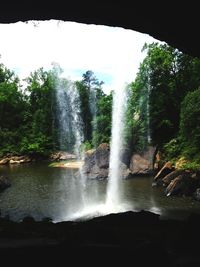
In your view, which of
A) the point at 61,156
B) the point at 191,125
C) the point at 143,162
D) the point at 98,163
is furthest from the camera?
the point at 61,156

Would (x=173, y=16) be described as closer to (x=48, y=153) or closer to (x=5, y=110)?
(x=48, y=153)

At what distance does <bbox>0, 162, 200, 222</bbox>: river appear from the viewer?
16.9 metres

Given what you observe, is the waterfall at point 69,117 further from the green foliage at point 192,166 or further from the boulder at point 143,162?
the green foliage at point 192,166

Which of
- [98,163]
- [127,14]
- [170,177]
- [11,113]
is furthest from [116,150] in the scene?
[11,113]

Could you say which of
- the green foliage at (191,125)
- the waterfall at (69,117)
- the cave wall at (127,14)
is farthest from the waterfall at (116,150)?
the waterfall at (69,117)

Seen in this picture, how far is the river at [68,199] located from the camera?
55.4ft

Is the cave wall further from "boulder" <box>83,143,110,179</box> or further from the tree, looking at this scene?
the tree

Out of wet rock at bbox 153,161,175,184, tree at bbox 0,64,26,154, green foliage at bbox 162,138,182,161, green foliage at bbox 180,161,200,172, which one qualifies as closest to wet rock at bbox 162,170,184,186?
green foliage at bbox 180,161,200,172

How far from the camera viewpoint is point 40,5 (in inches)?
316

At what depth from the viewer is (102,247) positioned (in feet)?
15.9

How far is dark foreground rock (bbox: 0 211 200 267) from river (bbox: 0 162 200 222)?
9510 millimetres

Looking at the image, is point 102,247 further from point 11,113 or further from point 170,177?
point 11,113

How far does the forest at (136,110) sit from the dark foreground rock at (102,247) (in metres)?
16.7

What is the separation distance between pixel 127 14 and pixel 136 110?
82.1 ft
